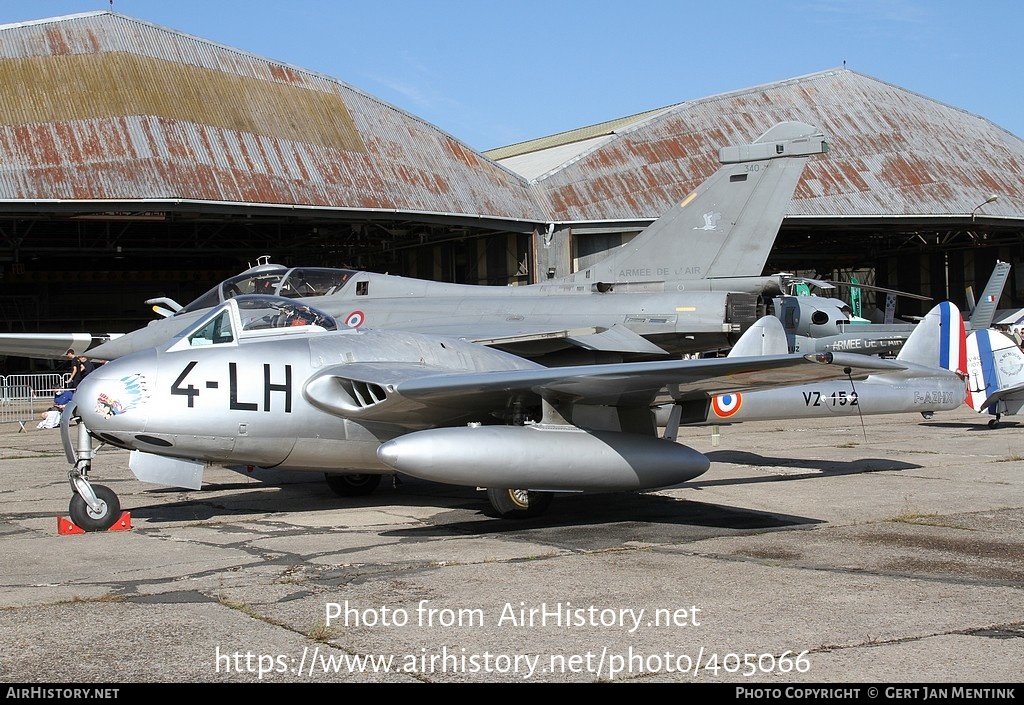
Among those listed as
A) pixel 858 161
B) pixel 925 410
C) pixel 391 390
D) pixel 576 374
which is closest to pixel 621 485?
pixel 576 374

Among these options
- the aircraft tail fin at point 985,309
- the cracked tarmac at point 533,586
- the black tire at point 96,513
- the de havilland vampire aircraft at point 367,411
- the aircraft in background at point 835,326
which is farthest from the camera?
the aircraft tail fin at point 985,309

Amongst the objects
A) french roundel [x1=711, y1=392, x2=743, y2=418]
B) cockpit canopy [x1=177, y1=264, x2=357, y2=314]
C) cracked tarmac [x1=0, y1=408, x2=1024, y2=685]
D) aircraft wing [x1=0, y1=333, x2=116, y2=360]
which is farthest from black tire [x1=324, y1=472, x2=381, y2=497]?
aircraft wing [x1=0, y1=333, x2=116, y2=360]

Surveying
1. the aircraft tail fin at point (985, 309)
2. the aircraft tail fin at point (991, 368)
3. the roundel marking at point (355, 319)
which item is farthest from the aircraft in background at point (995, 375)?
the aircraft tail fin at point (985, 309)

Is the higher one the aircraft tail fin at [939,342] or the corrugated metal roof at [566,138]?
the corrugated metal roof at [566,138]

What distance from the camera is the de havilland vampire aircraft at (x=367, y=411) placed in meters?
7.98

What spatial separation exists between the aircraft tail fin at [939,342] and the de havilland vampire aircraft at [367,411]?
238 inches

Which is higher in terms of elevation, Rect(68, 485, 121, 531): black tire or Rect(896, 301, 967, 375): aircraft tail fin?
Rect(896, 301, 967, 375): aircraft tail fin

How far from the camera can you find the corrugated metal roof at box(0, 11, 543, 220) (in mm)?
27656

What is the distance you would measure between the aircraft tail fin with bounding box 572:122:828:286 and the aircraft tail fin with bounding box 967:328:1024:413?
512cm

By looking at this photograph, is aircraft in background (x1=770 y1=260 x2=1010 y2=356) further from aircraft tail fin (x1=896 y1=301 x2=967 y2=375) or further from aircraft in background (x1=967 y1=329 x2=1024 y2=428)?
aircraft tail fin (x1=896 y1=301 x2=967 y2=375)

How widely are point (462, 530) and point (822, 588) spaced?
355 centimetres

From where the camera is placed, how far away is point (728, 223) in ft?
54.3

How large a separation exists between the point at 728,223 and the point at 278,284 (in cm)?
736

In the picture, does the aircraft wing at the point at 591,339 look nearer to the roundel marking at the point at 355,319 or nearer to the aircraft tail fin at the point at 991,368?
the roundel marking at the point at 355,319
